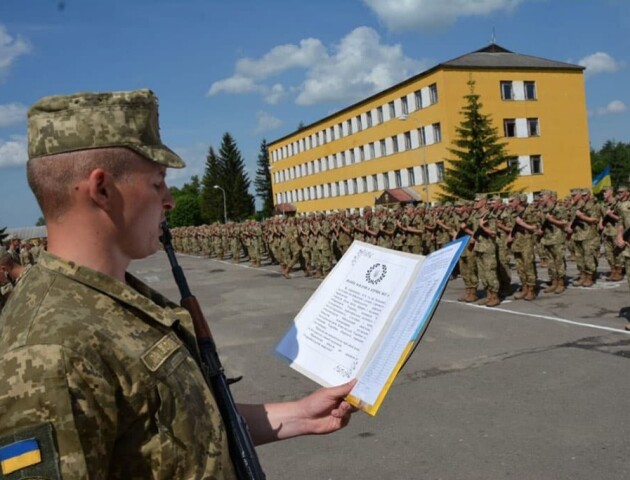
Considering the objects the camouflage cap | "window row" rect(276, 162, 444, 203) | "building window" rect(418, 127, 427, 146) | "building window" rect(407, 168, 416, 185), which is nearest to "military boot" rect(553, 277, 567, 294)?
the camouflage cap

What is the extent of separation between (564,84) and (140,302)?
5156cm

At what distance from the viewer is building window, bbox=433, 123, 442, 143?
44828 millimetres

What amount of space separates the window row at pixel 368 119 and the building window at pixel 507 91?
537 cm

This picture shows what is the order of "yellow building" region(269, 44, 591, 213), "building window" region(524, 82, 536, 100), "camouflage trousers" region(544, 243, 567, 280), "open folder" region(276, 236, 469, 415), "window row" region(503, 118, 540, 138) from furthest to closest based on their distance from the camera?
"building window" region(524, 82, 536, 100) → "window row" region(503, 118, 540, 138) → "yellow building" region(269, 44, 591, 213) → "camouflage trousers" region(544, 243, 567, 280) → "open folder" region(276, 236, 469, 415)

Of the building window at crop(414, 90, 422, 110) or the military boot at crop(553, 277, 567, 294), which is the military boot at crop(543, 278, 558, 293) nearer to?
the military boot at crop(553, 277, 567, 294)

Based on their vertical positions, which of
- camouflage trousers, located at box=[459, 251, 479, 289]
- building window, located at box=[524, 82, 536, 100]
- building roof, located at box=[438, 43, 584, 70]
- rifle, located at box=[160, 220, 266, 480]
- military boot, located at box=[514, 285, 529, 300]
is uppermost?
building roof, located at box=[438, 43, 584, 70]

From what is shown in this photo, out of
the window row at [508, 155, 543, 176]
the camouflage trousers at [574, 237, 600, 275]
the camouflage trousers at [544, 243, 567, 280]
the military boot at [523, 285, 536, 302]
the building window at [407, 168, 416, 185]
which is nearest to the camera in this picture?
the military boot at [523, 285, 536, 302]

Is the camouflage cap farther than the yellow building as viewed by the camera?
No

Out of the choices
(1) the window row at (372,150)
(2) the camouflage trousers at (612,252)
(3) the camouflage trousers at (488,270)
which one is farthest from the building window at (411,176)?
(3) the camouflage trousers at (488,270)

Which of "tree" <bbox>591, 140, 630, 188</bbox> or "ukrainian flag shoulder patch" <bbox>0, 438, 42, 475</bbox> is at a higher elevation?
"tree" <bbox>591, 140, 630, 188</bbox>

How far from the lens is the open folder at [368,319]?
1.80 meters

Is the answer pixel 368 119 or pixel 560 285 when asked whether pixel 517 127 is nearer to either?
pixel 368 119

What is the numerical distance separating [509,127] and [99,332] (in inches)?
1892

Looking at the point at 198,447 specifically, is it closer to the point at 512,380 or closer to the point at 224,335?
the point at 512,380
